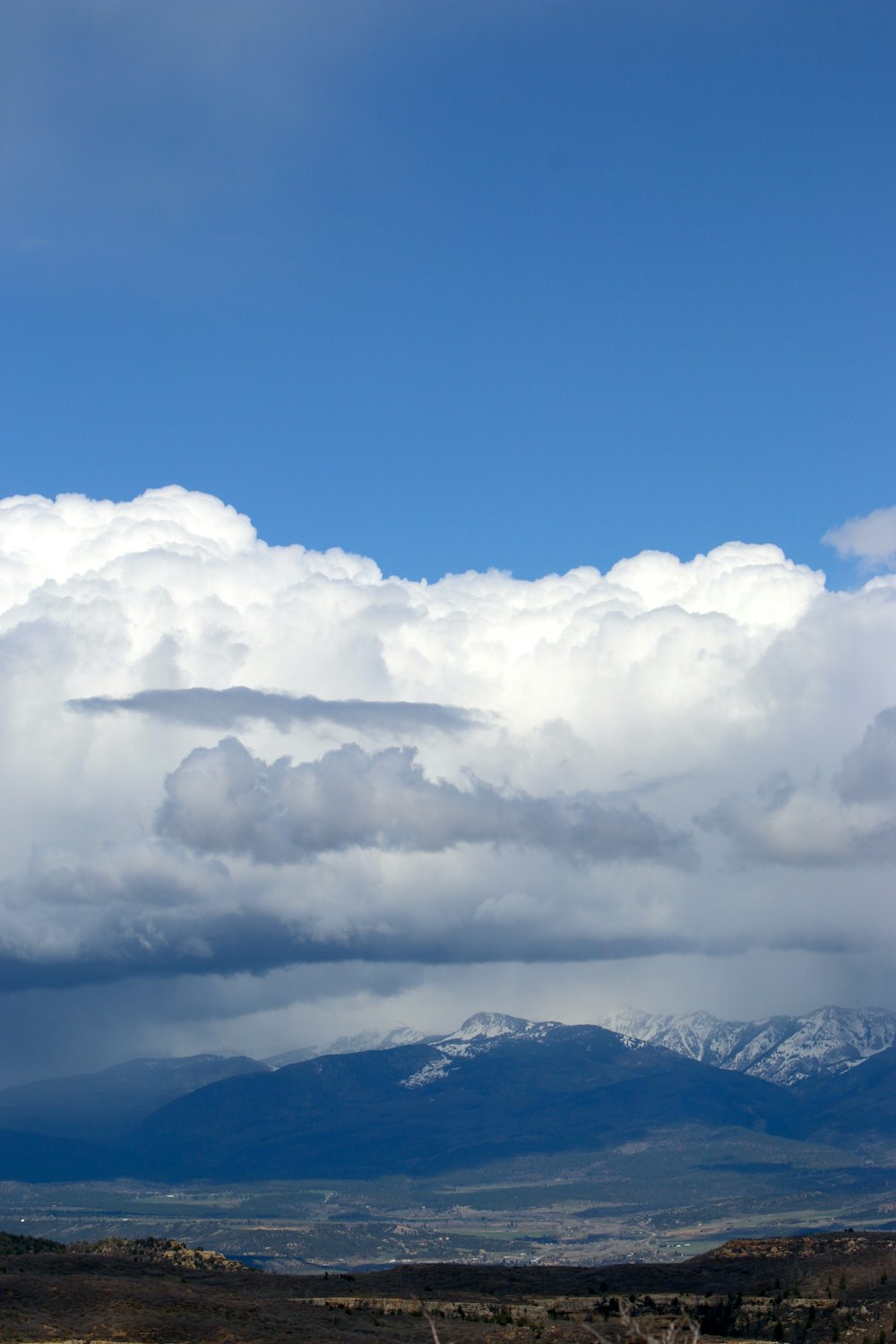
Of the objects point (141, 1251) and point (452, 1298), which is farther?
point (141, 1251)

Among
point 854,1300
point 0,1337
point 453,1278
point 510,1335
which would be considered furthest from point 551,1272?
point 0,1337

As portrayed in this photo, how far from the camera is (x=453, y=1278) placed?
15538cm

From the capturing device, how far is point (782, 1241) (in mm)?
170500

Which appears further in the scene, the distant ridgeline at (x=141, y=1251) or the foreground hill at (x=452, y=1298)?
the distant ridgeline at (x=141, y=1251)

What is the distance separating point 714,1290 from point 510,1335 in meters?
43.2

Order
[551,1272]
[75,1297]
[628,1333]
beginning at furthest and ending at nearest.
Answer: [551,1272] < [75,1297] < [628,1333]

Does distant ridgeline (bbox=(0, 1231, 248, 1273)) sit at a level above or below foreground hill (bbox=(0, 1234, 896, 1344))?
above

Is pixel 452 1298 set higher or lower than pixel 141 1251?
lower

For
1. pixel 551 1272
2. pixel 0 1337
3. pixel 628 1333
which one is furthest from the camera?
pixel 551 1272

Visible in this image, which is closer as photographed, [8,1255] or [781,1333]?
[781,1333]

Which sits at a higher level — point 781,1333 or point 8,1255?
point 8,1255

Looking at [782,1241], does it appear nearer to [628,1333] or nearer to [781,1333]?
[781,1333]

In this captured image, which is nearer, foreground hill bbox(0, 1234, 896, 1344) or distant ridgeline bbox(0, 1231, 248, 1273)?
foreground hill bbox(0, 1234, 896, 1344)

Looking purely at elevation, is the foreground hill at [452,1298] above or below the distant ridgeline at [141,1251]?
below
